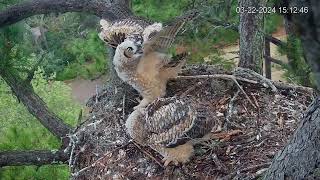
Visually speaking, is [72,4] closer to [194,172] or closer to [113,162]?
[113,162]

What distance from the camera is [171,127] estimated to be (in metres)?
3.03

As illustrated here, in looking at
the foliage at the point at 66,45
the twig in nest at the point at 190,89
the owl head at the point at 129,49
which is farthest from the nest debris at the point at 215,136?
the foliage at the point at 66,45

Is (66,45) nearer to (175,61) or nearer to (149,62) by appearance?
(175,61)

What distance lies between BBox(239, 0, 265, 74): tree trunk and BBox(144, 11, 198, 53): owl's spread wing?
21.9 inches

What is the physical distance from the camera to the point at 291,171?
5.62 feet

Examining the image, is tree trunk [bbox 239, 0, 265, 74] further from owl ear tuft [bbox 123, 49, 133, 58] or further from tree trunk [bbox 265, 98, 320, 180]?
tree trunk [bbox 265, 98, 320, 180]

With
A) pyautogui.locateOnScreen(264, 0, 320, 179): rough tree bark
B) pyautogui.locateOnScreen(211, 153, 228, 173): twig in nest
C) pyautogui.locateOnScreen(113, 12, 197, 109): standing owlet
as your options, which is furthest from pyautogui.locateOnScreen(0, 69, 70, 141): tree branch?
pyautogui.locateOnScreen(264, 0, 320, 179): rough tree bark

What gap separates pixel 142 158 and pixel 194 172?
15.8 inches

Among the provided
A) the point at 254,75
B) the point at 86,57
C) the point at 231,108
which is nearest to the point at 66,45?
the point at 86,57

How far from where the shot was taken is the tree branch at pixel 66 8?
4.44 meters

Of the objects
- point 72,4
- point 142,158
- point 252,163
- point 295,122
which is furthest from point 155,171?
point 72,4

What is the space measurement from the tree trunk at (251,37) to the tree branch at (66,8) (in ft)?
3.41

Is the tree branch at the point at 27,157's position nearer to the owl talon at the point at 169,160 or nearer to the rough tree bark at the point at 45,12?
the rough tree bark at the point at 45,12

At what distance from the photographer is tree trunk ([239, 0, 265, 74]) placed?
381 cm
